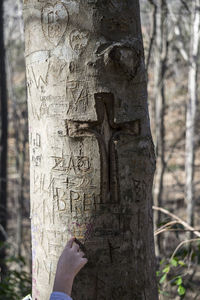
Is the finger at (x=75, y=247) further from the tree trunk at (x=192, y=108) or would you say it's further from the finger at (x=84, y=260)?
the tree trunk at (x=192, y=108)

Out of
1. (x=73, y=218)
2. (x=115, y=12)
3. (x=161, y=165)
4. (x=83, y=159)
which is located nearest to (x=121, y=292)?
(x=73, y=218)

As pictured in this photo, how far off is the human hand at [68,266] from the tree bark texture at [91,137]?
33 mm

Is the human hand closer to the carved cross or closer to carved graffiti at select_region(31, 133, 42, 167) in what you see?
the carved cross

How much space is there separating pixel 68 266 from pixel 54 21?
825 mm

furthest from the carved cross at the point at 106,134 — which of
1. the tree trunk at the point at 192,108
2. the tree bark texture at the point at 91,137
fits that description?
the tree trunk at the point at 192,108

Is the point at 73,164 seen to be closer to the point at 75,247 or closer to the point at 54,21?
the point at 75,247

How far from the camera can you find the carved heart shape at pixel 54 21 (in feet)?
3.83

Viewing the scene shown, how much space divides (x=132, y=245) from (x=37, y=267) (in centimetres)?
37

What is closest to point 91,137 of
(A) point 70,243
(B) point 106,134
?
(B) point 106,134

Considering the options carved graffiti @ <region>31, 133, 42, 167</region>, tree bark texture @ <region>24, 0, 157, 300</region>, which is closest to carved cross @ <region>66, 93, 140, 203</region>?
tree bark texture @ <region>24, 0, 157, 300</region>

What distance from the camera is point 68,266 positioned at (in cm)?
116

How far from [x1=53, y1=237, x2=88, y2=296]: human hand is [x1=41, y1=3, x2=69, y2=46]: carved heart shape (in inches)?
27.2

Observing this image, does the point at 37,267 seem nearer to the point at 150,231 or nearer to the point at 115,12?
the point at 150,231

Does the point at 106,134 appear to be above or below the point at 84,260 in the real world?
above
